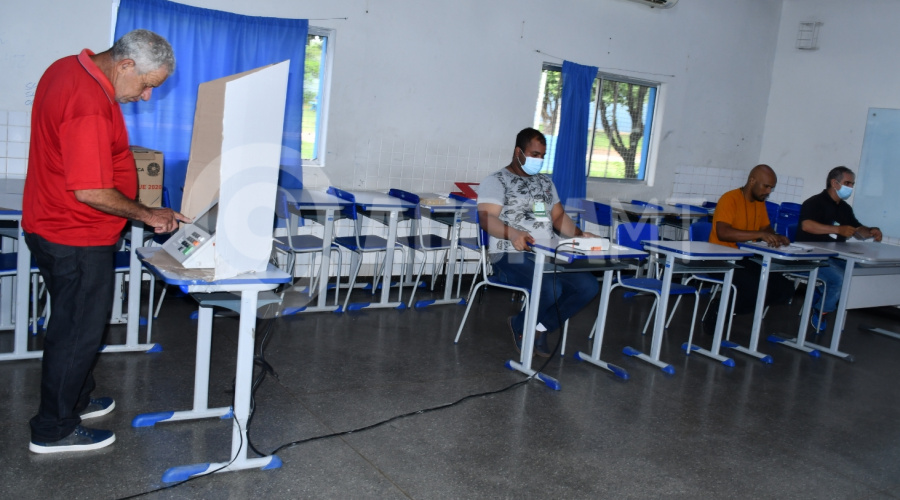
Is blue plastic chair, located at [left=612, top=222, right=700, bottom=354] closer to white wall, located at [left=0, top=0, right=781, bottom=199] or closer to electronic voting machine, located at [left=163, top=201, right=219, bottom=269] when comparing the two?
white wall, located at [left=0, top=0, right=781, bottom=199]

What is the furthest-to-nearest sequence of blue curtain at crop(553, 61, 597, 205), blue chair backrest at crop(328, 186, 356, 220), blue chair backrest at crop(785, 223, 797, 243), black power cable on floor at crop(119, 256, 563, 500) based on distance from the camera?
blue curtain at crop(553, 61, 597, 205)
blue chair backrest at crop(785, 223, 797, 243)
blue chair backrest at crop(328, 186, 356, 220)
black power cable on floor at crop(119, 256, 563, 500)

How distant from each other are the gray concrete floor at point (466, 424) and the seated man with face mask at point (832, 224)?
79 centimetres

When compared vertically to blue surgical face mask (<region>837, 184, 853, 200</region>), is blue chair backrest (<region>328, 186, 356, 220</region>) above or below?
below

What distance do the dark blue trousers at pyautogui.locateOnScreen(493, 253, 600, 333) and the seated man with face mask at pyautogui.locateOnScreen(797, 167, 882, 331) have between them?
2370 mm

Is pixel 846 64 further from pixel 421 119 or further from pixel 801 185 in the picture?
pixel 421 119

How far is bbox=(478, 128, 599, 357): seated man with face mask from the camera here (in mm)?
4129

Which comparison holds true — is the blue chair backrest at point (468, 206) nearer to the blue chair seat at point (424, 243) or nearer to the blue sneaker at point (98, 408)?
the blue chair seat at point (424, 243)

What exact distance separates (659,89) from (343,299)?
14.2ft

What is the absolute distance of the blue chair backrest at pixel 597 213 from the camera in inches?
254

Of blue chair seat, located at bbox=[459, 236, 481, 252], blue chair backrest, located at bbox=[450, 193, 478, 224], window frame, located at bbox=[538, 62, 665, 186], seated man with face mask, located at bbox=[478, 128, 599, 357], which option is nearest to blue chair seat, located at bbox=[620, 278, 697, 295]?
seated man with face mask, located at bbox=[478, 128, 599, 357]

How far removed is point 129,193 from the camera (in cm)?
260

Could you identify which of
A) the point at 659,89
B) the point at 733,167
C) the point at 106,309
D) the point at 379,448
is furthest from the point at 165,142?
the point at 733,167

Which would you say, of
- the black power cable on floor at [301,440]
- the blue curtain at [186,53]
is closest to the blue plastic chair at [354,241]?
the blue curtain at [186,53]

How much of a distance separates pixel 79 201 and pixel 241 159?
0.56m
